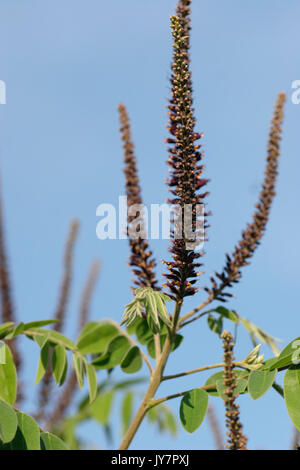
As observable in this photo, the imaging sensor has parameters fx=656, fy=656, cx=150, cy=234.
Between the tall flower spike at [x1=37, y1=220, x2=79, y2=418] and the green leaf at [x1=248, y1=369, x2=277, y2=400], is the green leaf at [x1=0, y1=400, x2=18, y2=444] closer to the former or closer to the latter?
the green leaf at [x1=248, y1=369, x2=277, y2=400]

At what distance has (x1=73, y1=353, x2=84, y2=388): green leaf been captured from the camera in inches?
107

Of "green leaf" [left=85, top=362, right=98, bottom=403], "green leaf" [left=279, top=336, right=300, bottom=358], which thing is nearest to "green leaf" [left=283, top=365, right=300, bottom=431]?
"green leaf" [left=279, top=336, right=300, bottom=358]

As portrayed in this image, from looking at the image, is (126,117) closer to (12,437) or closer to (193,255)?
(193,255)

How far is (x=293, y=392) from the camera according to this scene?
214 cm

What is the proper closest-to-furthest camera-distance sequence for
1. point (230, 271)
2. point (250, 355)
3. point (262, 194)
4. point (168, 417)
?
point (250, 355) → point (230, 271) → point (262, 194) → point (168, 417)

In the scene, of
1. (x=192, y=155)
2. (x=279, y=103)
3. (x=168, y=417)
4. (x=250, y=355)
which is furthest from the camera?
(x=168, y=417)

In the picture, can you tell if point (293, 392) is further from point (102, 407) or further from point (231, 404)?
point (102, 407)

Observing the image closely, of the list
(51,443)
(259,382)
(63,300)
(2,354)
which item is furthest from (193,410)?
(63,300)

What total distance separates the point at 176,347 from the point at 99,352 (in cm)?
44

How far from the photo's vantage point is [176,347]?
293cm

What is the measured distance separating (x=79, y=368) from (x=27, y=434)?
0.52m

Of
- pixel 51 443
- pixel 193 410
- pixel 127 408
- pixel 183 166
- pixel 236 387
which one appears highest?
pixel 183 166

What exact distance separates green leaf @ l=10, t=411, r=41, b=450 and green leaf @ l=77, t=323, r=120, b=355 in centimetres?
77
